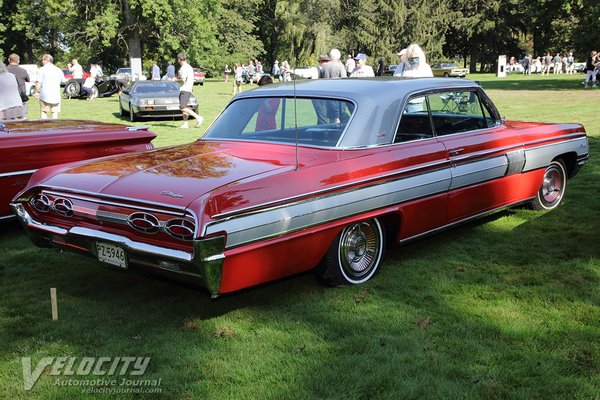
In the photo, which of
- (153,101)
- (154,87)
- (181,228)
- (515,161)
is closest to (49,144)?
(181,228)

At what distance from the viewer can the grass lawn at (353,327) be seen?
123 inches

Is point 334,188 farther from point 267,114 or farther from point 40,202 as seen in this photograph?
point 40,202

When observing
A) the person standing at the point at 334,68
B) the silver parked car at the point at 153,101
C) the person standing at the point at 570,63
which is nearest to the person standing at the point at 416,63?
the person standing at the point at 334,68

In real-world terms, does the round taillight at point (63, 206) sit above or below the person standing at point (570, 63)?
below

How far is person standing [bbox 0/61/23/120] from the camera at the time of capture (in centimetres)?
950

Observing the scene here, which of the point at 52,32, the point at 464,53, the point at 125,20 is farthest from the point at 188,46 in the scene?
the point at 464,53

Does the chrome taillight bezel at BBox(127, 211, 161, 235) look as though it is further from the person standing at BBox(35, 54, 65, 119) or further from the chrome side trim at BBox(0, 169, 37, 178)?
the person standing at BBox(35, 54, 65, 119)

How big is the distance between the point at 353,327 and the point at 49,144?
11.8 ft

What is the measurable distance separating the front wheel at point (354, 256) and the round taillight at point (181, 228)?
3.73ft

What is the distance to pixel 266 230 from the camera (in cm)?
373

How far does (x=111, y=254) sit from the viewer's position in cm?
389

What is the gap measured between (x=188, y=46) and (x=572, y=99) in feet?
92.6

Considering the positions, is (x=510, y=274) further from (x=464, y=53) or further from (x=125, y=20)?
(x=464, y=53)

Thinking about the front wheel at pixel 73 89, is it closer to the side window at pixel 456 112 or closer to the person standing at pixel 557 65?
the side window at pixel 456 112
